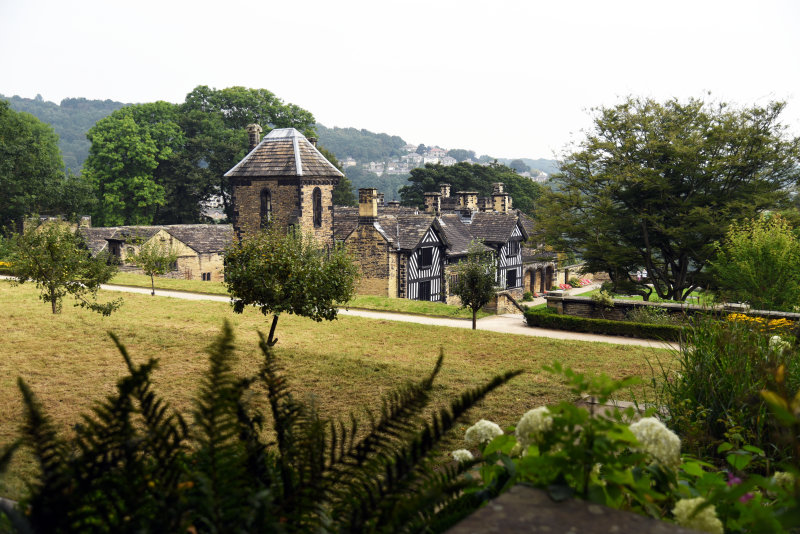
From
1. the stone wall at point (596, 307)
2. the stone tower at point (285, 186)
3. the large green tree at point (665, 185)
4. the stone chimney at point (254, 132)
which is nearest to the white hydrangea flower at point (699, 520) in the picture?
the stone wall at point (596, 307)

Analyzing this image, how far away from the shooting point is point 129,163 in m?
52.0

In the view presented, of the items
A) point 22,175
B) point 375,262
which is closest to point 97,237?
point 22,175

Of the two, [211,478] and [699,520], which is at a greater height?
[211,478]

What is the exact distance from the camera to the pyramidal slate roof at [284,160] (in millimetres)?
33406

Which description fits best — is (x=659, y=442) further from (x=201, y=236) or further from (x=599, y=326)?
(x=201, y=236)

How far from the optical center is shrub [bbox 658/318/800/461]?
586 cm

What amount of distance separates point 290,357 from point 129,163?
4517 centimetres

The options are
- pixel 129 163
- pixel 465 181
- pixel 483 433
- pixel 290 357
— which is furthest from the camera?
pixel 465 181

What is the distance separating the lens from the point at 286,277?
12.9 meters

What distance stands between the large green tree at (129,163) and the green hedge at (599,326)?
40.1 metres

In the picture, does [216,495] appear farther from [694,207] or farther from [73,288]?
[694,207]

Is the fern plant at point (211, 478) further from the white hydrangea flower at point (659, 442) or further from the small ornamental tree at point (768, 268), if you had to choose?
the small ornamental tree at point (768, 268)

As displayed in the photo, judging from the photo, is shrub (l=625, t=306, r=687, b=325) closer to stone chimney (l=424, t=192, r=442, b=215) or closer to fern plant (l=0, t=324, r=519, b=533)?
fern plant (l=0, t=324, r=519, b=533)

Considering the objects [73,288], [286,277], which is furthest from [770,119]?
[73,288]
